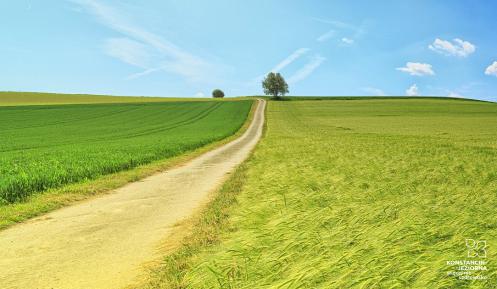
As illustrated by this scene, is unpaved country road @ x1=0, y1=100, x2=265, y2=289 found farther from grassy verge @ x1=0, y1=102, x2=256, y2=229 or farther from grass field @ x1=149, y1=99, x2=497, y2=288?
grass field @ x1=149, y1=99, x2=497, y2=288

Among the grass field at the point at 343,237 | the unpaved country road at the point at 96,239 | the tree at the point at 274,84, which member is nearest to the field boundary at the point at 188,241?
the grass field at the point at 343,237

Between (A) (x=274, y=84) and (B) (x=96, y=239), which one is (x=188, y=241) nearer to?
(B) (x=96, y=239)

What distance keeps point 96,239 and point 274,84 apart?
145 meters

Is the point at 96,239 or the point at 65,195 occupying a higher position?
the point at 65,195

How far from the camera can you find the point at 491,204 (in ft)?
20.5

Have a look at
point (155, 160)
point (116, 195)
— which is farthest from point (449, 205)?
point (155, 160)

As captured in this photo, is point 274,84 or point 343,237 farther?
point 274,84

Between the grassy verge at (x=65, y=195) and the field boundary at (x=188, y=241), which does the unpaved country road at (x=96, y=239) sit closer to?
the field boundary at (x=188, y=241)

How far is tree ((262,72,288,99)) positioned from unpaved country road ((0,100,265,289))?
139 m

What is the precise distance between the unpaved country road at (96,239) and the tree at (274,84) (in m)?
139

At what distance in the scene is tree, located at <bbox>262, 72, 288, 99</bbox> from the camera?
150250 millimetres

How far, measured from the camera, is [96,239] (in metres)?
7.98

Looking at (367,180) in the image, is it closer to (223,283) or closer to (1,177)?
(223,283)

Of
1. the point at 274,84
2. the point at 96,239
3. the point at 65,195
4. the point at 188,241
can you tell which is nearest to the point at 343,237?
the point at 188,241
